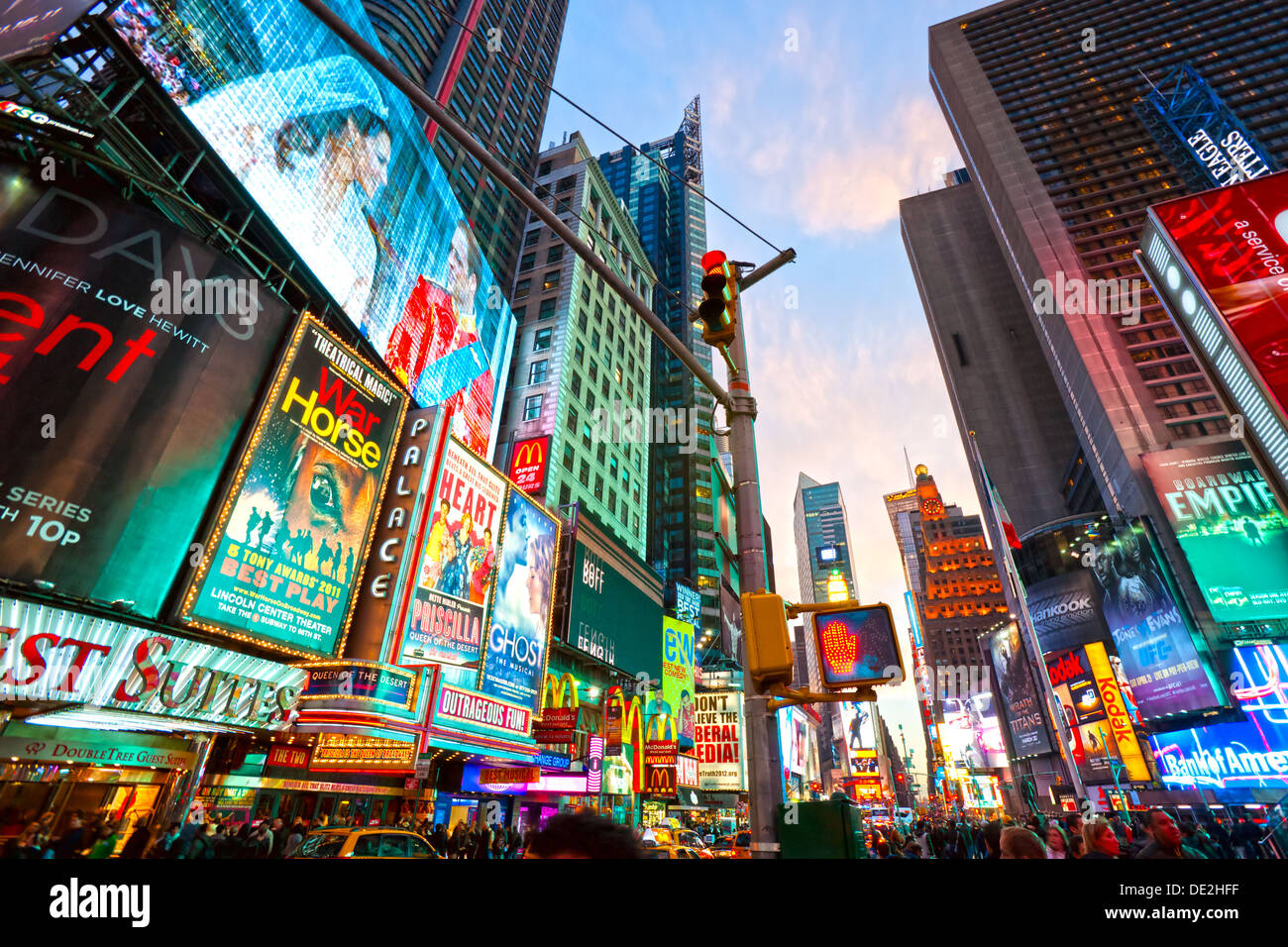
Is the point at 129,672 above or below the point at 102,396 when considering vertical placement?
below

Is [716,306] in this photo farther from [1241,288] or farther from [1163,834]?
[1241,288]

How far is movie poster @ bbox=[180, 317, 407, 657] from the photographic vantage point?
16922 mm

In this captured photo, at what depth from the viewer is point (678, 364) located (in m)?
118

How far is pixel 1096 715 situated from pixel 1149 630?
13113 millimetres

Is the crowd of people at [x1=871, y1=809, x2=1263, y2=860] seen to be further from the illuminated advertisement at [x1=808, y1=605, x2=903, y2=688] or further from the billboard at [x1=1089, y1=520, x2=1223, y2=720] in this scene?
the billboard at [x1=1089, y1=520, x2=1223, y2=720]

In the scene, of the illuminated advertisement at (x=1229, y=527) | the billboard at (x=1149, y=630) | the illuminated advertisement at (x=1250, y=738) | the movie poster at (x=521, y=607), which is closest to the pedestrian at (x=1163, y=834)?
the movie poster at (x=521, y=607)

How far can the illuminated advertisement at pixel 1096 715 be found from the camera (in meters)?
53.1

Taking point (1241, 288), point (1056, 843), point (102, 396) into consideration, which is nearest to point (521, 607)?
point (102, 396)

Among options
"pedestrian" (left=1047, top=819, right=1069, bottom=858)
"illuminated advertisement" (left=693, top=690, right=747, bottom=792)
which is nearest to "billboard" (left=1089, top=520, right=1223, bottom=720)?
"illuminated advertisement" (left=693, top=690, right=747, bottom=792)

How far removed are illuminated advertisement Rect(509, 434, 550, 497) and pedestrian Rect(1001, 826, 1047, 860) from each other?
3129cm

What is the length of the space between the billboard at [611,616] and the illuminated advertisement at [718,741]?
10.8 meters

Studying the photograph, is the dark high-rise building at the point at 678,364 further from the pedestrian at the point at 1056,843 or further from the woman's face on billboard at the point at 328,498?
the pedestrian at the point at 1056,843

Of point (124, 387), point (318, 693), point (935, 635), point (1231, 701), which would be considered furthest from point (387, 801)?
point (935, 635)

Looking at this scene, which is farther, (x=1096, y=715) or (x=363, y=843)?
(x=1096, y=715)
